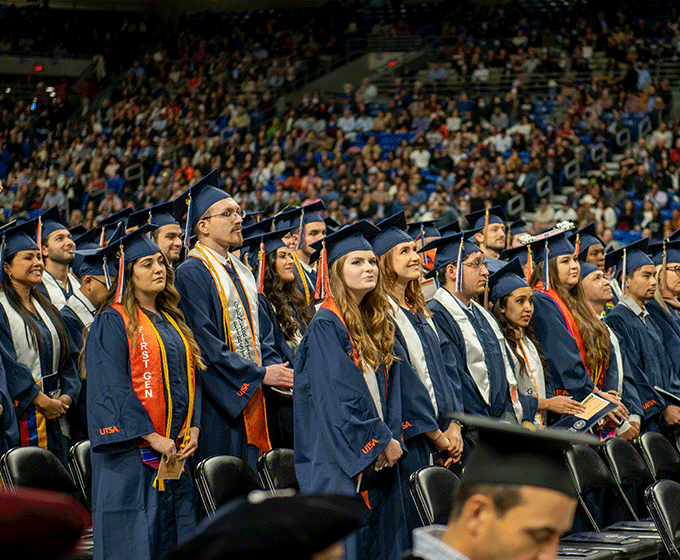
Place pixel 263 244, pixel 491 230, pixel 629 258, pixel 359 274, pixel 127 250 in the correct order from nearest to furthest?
pixel 359 274
pixel 127 250
pixel 263 244
pixel 629 258
pixel 491 230

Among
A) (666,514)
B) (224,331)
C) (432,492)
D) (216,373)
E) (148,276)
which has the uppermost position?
(148,276)

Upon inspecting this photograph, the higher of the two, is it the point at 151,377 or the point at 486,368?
the point at 151,377

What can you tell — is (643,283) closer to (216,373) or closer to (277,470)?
(216,373)

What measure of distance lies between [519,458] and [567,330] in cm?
443

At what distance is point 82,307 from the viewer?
6.08 meters

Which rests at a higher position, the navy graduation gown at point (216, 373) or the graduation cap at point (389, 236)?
the graduation cap at point (389, 236)

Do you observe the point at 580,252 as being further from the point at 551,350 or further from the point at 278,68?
the point at 278,68

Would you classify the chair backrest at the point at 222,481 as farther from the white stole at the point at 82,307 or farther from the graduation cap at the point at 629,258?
the graduation cap at the point at 629,258

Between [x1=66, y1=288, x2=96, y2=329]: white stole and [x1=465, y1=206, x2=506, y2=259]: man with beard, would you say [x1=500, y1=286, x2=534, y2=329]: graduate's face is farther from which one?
[x1=66, y1=288, x2=96, y2=329]: white stole

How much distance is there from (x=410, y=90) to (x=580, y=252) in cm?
1264

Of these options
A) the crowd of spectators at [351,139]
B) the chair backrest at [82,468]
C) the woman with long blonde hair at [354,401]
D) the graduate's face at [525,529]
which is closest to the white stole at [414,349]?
the woman with long blonde hair at [354,401]

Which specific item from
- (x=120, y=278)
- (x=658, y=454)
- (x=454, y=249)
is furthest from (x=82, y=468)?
(x=658, y=454)

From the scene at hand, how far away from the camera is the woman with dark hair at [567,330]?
6090 millimetres

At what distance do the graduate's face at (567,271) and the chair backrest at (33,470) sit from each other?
3.67m
